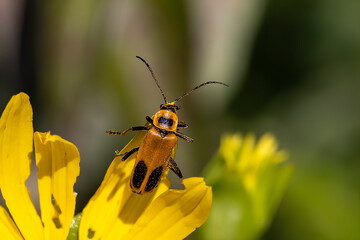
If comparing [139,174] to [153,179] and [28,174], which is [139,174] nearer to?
[153,179]

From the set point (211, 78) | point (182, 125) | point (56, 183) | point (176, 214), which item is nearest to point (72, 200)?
point (56, 183)

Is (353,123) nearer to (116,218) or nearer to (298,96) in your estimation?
(298,96)

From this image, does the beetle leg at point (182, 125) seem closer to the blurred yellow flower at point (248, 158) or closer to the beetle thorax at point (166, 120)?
the beetle thorax at point (166, 120)

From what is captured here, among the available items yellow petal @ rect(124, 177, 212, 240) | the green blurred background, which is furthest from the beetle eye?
the green blurred background

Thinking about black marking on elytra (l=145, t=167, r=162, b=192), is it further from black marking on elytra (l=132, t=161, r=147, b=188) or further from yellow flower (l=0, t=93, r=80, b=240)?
yellow flower (l=0, t=93, r=80, b=240)

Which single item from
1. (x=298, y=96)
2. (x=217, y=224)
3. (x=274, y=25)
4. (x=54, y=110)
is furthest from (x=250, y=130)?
(x=217, y=224)

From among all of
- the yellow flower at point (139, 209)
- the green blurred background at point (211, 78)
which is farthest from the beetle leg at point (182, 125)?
the green blurred background at point (211, 78)

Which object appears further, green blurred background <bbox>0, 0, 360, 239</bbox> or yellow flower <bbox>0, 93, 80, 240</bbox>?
green blurred background <bbox>0, 0, 360, 239</bbox>
